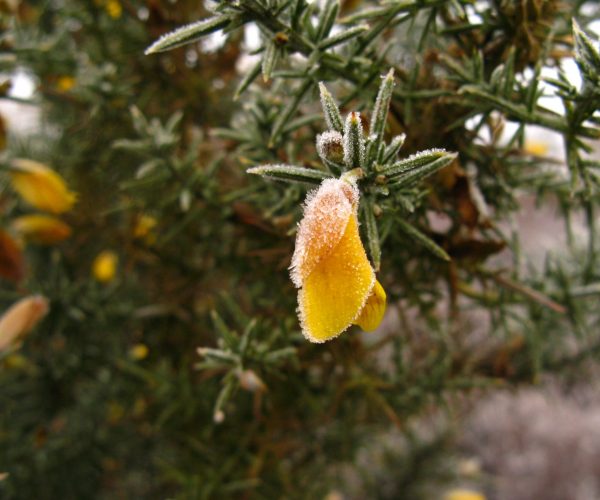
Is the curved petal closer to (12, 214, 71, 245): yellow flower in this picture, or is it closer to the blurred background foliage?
the blurred background foliage

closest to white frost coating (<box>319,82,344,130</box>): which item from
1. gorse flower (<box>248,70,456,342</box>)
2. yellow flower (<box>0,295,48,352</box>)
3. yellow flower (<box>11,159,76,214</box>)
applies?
gorse flower (<box>248,70,456,342</box>)

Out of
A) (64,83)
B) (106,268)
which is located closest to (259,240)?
(106,268)

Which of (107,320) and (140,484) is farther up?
(107,320)

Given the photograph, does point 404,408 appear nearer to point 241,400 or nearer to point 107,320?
point 241,400

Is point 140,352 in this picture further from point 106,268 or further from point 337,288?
point 337,288

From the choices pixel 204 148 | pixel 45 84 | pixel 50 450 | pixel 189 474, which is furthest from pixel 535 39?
pixel 50 450
